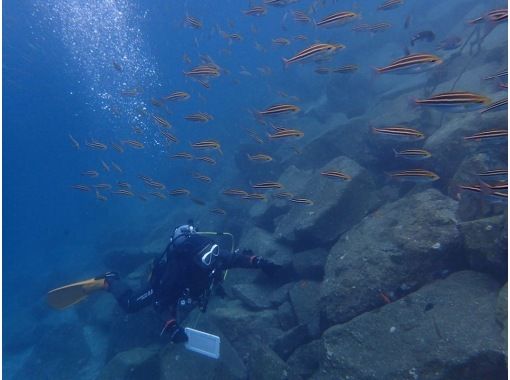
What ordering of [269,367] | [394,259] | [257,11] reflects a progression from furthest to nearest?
[257,11]
[269,367]
[394,259]

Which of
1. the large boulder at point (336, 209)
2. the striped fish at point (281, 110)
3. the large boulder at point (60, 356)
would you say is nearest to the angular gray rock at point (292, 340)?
the large boulder at point (336, 209)

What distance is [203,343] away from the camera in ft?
21.1

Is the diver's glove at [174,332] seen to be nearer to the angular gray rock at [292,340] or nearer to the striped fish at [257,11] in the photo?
the angular gray rock at [292,340]

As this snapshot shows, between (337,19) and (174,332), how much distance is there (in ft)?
23.4

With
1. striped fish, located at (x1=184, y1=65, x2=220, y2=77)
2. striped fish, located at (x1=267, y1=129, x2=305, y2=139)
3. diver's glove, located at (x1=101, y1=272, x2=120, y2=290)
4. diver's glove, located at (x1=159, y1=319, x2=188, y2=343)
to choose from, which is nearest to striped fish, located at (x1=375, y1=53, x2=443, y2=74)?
striped fish, located at (x1=267, y1=129, x2=305, y2=139)

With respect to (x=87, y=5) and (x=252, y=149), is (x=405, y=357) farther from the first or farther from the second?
(x=87, y=5)

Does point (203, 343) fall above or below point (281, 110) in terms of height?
below

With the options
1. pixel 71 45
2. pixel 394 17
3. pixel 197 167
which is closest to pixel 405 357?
pixel 197 167

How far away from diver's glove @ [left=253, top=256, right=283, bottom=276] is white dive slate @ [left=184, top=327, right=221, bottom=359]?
5.59 feet

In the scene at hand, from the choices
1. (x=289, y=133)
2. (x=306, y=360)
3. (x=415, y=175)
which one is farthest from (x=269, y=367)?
(x=289, y=133)

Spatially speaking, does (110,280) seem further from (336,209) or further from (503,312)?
(503,312)

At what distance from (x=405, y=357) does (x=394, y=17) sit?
103ft

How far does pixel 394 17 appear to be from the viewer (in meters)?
29.2

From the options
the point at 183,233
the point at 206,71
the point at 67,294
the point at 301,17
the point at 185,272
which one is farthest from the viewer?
the point at 301,17
